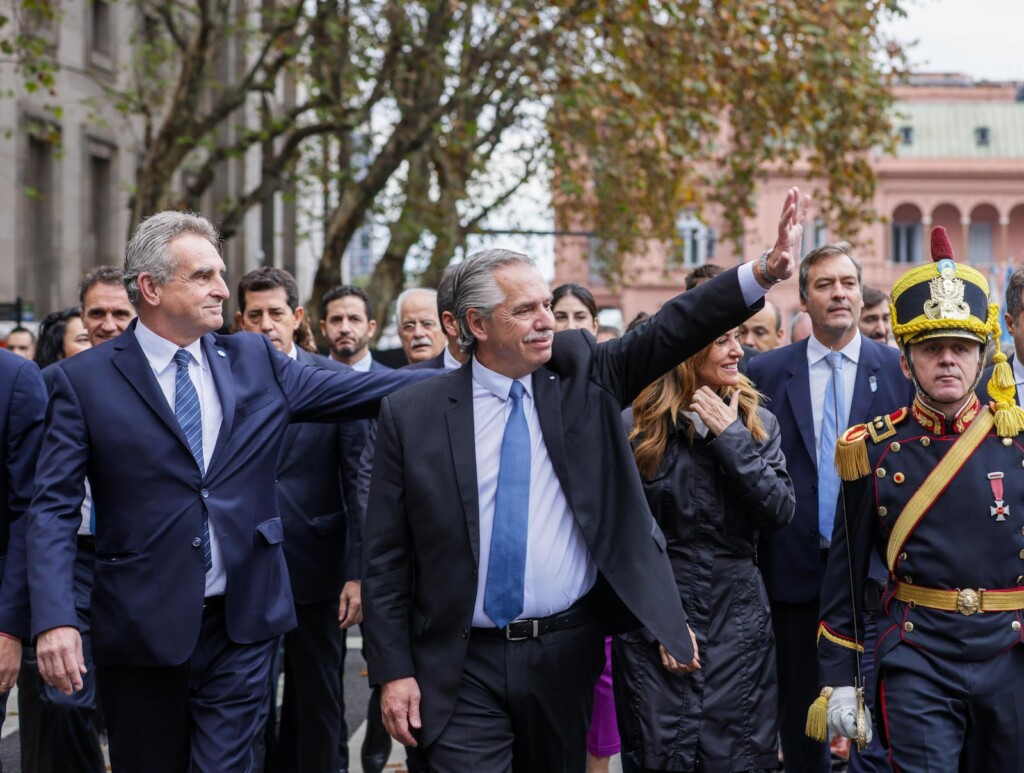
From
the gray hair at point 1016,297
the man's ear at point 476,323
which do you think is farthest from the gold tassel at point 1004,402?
the man's ear at point 476,323

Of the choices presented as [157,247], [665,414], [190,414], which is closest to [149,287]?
[157,247]

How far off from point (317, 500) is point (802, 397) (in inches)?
90.9

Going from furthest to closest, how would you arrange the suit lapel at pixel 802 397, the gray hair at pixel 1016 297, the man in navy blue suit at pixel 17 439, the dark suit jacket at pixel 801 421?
1. the suit lapel at pixel 802 397
2. the dark suit jacket at pixel 801 421
3. the gray hair at pixel 1016 297
4. the man in navy blue suit at pixel 17 439

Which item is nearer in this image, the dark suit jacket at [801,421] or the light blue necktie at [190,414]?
the light blue necktie at [190,414]

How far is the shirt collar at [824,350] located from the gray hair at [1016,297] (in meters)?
0.75

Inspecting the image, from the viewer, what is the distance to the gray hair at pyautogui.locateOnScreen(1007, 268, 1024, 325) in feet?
20.8

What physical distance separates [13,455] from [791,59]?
14.2m

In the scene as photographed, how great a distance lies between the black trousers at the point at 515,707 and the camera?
4.66 meters

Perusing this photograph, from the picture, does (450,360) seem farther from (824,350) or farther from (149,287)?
(149,287)

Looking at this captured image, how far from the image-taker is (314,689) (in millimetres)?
7316

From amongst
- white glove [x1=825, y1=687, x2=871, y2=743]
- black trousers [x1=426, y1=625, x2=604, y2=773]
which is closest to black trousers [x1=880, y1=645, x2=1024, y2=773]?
white glove [x1=825, y1=687, x2=871, y2=743]

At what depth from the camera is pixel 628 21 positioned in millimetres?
16922

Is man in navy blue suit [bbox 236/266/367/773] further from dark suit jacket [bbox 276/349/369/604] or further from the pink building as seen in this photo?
the pink building

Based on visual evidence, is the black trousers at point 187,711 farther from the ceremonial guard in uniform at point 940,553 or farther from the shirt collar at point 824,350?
the shirt collar at point 824,350
